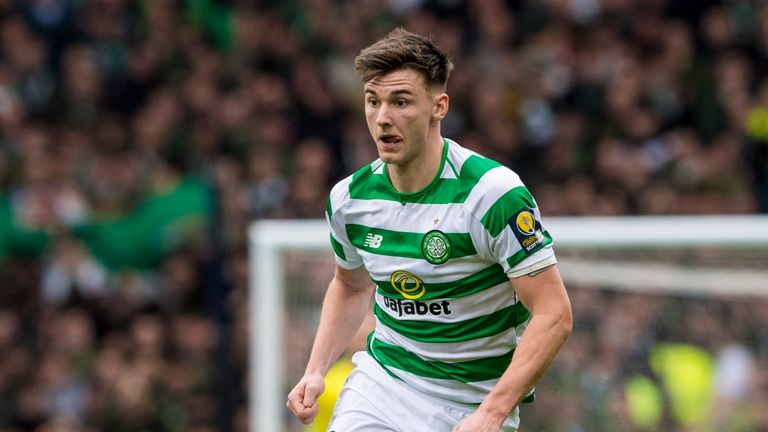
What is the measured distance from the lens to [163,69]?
39.8ft

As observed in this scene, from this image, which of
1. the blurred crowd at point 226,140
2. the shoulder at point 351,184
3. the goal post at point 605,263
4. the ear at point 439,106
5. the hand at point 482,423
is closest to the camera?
the hand at point 482,423

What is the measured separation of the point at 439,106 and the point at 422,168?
0.21 meters

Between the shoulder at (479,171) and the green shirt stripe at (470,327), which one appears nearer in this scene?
the shoulder at (479,171)

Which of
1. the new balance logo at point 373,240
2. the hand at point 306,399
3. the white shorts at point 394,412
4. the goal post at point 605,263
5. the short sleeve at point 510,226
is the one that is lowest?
the goal post at point 605,263

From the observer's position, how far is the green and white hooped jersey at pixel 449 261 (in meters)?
4.09

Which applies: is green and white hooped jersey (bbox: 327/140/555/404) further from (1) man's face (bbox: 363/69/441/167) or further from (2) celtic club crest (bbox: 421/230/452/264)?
(1) man's face (bbox: 363/69/441/167)

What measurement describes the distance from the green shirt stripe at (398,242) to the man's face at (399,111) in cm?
27

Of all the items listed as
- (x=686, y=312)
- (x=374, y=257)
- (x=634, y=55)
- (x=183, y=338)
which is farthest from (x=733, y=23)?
(x=374, y=257)

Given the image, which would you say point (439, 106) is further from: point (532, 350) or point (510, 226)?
point (532, 350)

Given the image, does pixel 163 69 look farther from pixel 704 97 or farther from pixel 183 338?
pixel 704 97

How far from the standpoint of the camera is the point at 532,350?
3965 millimetres

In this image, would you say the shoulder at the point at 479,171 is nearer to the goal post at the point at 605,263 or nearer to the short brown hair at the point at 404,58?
the short brown hair at the point at 404,58

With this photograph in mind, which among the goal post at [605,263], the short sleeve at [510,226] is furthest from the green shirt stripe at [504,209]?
the goal post at [605,263]

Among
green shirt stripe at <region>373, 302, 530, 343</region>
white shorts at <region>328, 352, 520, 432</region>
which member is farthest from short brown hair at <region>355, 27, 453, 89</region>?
white shorts at <region>328, 352, 520, 432</region>
